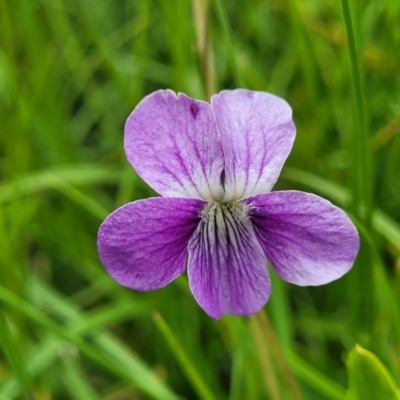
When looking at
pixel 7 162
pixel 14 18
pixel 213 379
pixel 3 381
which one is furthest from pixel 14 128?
pixel 213 379

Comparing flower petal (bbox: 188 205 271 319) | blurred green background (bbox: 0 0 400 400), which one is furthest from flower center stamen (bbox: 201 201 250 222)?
blurred green background (bbox: 0 0 400 400)

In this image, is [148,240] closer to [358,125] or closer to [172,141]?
[172,141]

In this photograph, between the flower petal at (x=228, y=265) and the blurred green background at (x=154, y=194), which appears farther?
the blurred green background at (x=154, y=194)

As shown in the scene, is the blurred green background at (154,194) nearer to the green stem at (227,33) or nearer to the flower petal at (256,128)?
the green stem at (227,33)

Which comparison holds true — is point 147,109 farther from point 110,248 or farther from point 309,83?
point 309,83

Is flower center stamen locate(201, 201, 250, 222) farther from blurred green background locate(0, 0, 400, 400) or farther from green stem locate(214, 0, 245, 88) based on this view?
green stem locate(214, 0, 245, 88)

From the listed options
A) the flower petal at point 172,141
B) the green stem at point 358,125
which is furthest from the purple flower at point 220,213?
the green stem at point 358,125
